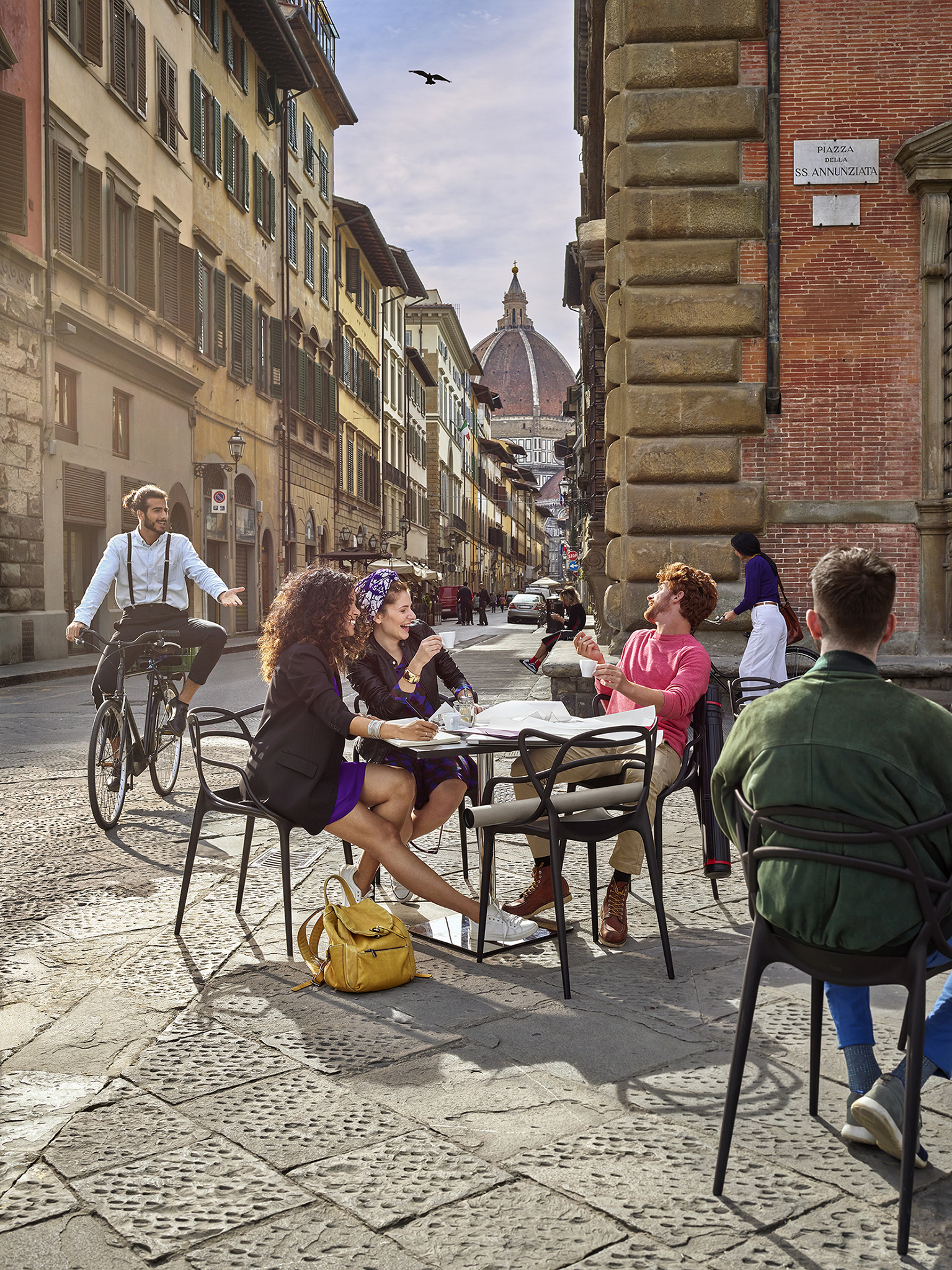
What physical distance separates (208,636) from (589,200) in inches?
751

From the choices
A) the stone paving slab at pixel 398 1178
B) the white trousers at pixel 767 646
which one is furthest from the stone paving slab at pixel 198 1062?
the white trousers at pixel 767 646

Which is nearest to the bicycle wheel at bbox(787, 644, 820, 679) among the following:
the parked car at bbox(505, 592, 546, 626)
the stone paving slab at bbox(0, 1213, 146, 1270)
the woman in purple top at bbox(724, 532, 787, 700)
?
the woman in purple top at bbox(724, 532, 787, 700)

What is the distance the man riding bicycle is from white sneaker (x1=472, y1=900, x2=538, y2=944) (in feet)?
10.8

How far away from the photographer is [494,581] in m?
109

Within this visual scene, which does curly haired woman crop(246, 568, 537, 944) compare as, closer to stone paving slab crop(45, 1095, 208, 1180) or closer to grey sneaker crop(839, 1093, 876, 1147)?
stone paving slab crop(45, 1095, 208, 1180)

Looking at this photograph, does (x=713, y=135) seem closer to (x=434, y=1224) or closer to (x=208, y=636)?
(x=208, y=636)

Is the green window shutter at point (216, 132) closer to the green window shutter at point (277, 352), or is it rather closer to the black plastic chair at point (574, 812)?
the green window shutter at point (277, 352)

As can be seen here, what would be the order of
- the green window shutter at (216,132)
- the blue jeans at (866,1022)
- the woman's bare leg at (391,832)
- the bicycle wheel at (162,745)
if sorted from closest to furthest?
the blue jeans at (866,1022)
the woman's bare leg at (391,832)
the bicycle wheel at (162,745)
the green window shutter at (216,132)

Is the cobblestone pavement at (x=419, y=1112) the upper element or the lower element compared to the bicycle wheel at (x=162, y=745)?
lower

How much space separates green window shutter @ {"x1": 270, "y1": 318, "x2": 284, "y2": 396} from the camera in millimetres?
31984

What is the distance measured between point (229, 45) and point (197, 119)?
12.3 ft

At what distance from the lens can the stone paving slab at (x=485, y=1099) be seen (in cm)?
292

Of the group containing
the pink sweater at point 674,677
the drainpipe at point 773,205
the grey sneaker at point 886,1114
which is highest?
the drainpipe at point 773,205

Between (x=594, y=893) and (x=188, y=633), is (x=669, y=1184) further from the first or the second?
(x=188, y=633)
